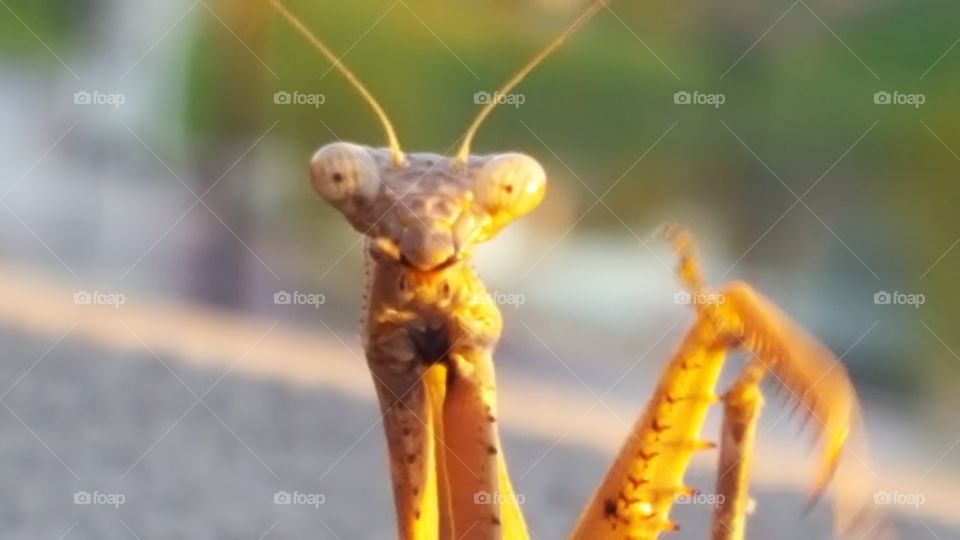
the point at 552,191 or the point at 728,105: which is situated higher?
the point at 728,105

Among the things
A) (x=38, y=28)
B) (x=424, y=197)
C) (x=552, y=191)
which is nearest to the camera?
(x=424, y=197)

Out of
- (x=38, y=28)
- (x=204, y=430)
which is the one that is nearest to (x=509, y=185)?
(x=38, y=28)

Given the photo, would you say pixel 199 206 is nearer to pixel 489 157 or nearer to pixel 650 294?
pixel 650 294

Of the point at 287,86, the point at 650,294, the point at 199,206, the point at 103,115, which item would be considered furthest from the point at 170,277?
the point at 650,294

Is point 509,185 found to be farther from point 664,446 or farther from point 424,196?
point 664,446

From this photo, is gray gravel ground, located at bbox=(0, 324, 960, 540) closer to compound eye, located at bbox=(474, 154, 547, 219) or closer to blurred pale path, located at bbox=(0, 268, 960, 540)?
blurred pale path, located at bbox=(0, 268, 960, 540)

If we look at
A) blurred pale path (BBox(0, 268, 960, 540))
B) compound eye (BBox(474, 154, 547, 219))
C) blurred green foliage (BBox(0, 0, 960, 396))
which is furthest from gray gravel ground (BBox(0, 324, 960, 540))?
compound eye (BBox(474, 154, 547, 219))

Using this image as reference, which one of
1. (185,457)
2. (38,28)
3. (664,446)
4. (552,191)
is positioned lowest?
(664,446)
